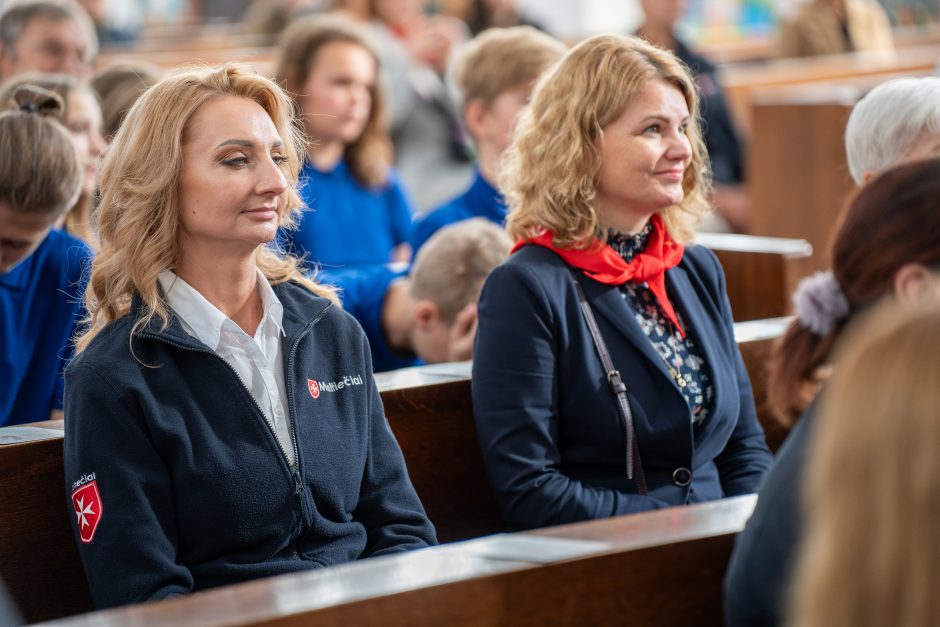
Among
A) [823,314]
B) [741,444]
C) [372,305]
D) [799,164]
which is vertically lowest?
[799,164]

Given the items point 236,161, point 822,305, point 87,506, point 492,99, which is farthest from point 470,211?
point 822,305

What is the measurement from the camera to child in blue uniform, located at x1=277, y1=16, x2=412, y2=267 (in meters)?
3.98

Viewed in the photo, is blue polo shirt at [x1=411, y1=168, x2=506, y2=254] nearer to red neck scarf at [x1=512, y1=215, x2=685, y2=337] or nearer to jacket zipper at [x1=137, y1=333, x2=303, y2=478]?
red neck scarf at [x1=512, y1=215, x2=685, y2=337]

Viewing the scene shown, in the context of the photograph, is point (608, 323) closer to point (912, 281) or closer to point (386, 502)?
point (386, 502)

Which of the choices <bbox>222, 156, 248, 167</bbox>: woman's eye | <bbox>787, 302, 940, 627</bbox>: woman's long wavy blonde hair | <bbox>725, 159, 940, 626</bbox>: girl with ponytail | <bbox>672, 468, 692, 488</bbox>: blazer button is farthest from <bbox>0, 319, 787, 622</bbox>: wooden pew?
<bbox>787, 302, 940, 627</bbox>: woman's long wavy blonde hair

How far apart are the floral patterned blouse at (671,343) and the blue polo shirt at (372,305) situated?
0.77 m

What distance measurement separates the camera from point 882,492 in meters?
0.94

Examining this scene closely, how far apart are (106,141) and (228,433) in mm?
1693

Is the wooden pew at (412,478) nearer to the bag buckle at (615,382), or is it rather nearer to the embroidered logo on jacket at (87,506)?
the embroidered logo on jacket at (87,506)

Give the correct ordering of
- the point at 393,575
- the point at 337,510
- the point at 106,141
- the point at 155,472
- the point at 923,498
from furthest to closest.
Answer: the point at 106,141
the point at 337,510
the point at 155,472
the point at 393,575
the point at 923,498

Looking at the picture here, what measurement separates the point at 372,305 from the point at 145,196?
1.01m

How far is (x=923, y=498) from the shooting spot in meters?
0.93

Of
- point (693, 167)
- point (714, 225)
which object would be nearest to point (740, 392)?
point (693, 167)

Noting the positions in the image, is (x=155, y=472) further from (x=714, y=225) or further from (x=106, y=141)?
(x=714, y=225)
